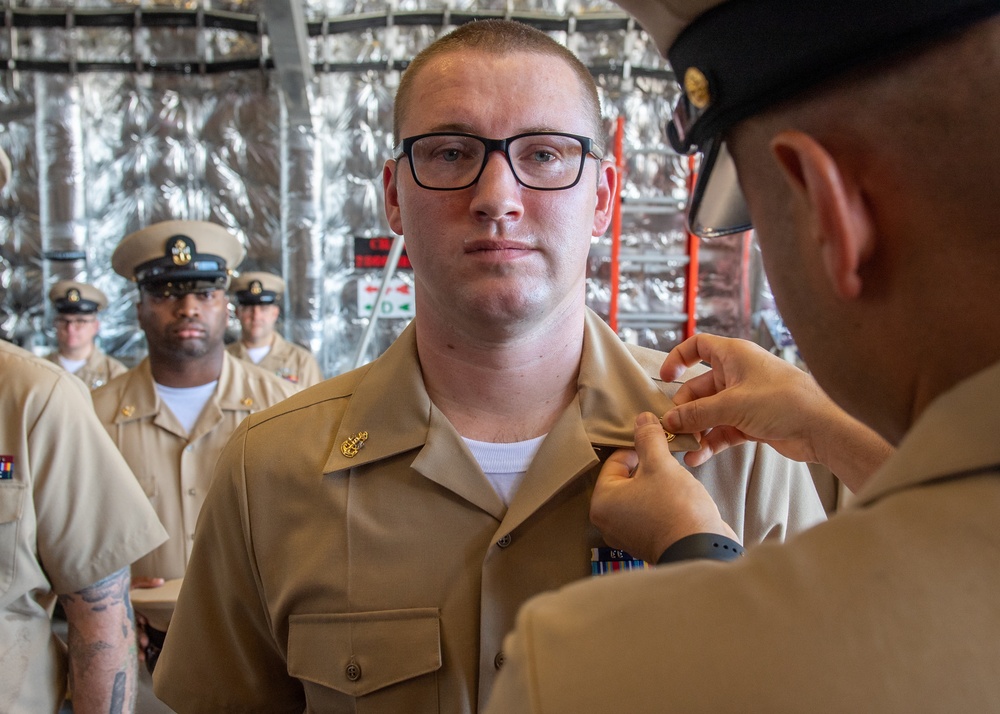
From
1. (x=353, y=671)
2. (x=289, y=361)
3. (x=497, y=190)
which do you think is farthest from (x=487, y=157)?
(x=289, y=361)

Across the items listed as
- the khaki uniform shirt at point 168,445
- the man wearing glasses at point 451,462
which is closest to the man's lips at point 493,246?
the man wearing glasses at point 451,462

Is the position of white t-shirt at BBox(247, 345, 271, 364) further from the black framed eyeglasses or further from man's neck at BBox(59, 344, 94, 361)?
the black framed eyeglasses

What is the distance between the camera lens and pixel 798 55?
0.66 m

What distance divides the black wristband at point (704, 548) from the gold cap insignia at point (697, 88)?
51cm

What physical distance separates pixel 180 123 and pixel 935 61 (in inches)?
277

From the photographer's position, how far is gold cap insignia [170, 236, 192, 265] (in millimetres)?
4066

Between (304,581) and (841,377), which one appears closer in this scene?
(841,377)

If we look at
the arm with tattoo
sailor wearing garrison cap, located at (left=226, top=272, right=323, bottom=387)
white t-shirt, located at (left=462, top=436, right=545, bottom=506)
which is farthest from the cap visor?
sailor wearing garrison cap, located at (left=226, top=272, right=323, bottom=387)

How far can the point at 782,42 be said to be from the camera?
0.68 m

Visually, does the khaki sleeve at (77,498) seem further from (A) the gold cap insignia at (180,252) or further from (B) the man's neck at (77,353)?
(B) the man's neck at (77,353)

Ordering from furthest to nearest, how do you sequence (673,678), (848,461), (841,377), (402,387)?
(402,387) → (848,461) → (841,377) → (673,678)

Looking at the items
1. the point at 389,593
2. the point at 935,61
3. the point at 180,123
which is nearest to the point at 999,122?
the point at 935,61

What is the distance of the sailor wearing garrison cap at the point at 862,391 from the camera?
1.78 ft

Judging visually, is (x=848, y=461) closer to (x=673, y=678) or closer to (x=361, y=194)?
(x=673, y=678)
